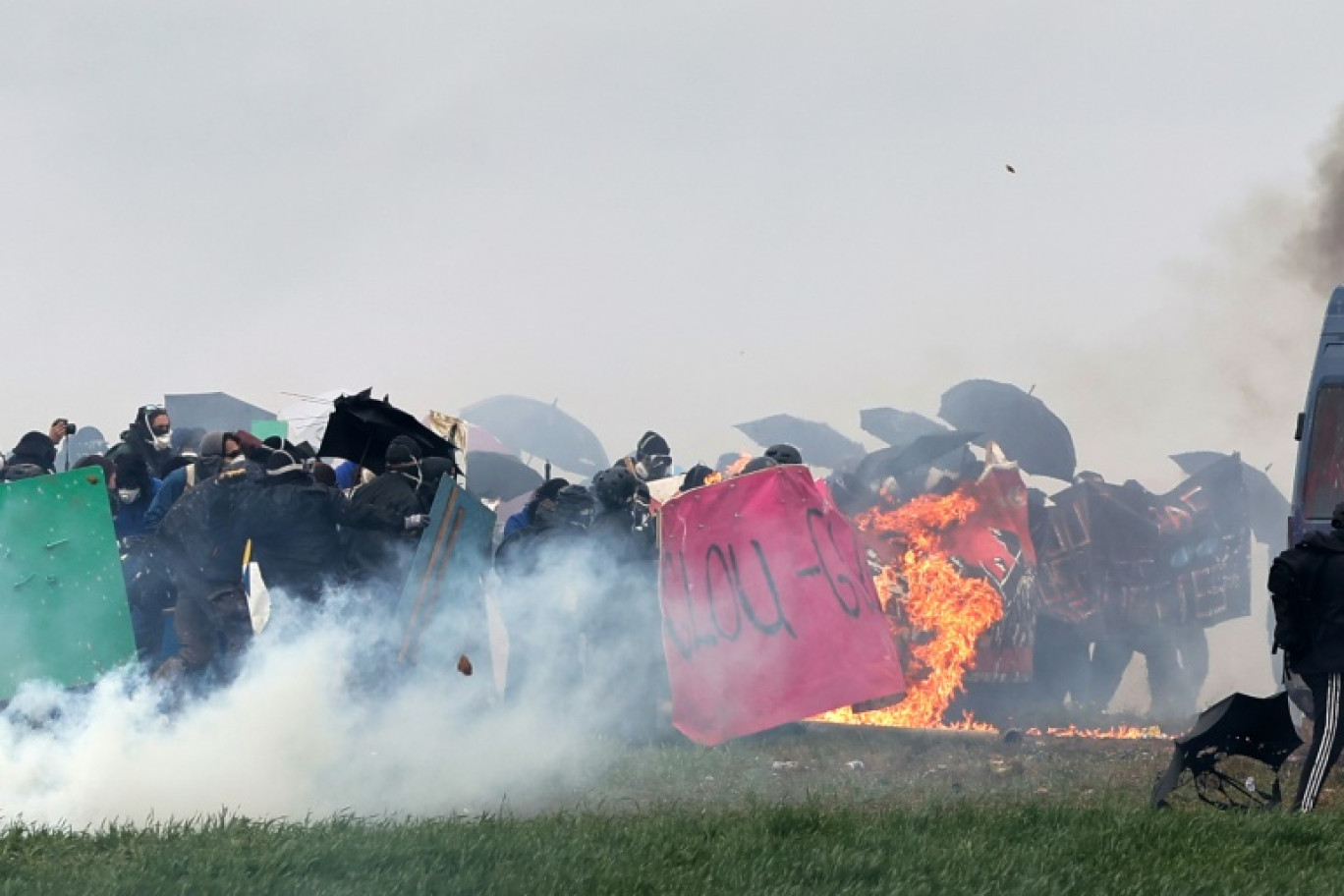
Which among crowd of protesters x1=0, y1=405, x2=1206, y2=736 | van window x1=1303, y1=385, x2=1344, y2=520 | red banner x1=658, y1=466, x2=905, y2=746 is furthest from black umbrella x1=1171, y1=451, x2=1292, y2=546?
red banner x1=658, y1=466, x2=905, y2=746

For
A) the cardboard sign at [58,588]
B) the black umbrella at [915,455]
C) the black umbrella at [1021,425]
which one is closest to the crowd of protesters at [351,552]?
the cardboard sign at [58,588]

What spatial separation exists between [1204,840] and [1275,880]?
660mm

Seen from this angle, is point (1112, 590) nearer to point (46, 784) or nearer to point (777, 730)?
point (777, 730)

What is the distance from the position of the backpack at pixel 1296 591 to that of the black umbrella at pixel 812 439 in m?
13.3

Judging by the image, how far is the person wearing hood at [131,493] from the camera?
568 inches

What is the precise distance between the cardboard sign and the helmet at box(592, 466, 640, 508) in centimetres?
420

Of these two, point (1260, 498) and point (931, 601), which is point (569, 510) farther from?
point (1260, 498)

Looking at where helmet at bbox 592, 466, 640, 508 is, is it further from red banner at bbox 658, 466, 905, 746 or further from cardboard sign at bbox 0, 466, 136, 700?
cardboard sign at bbox 0, 466, 136, 700

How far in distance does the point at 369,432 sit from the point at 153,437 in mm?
3675

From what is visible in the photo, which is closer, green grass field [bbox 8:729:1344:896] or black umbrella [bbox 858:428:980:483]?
green grass field [bbox 8:729:1344:896]

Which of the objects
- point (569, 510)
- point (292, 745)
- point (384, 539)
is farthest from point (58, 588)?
point (569, 510)

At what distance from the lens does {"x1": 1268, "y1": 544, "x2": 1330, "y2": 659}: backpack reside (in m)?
10.6

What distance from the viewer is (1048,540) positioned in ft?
60.2

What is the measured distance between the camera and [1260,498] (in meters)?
22.6
